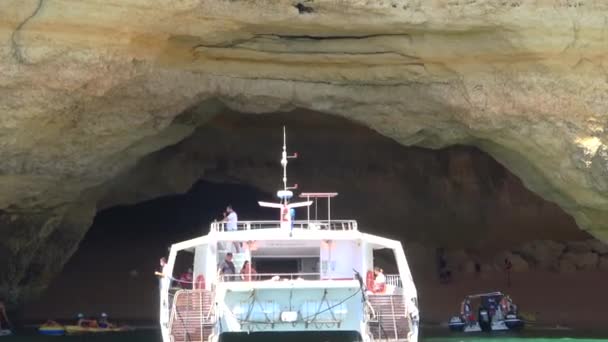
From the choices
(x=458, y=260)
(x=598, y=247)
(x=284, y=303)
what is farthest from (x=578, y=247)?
(x=284, y=303)

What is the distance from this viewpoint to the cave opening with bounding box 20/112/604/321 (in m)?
22.5

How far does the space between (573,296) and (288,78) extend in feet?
31.6

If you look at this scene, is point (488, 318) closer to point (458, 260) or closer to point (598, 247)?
point (458, 260)

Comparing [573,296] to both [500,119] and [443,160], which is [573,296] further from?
[500,119]

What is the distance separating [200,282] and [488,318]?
6772 millimetres

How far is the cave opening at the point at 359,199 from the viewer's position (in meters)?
22.5

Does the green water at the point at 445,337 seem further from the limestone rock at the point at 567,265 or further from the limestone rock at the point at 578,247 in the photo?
the limestone rock at the point at 578,247

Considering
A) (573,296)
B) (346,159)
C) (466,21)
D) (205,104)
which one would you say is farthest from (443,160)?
(466,21)

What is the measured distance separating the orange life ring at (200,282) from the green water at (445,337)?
294cm

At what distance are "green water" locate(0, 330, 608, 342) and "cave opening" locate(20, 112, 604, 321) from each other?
159 inches

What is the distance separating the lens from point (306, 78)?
1516 cm

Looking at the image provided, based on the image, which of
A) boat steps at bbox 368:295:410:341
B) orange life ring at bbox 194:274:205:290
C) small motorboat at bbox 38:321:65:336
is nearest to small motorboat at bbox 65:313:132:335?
small motorboat at bbox 38:321:65:336

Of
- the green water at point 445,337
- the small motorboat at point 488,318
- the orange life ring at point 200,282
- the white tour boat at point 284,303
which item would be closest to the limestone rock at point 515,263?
the small motorboat at point 488,318

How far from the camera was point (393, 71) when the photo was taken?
48.6 ft
